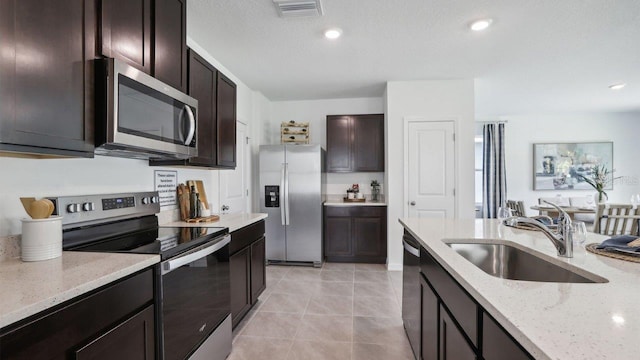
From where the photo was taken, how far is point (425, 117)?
12.8 ft

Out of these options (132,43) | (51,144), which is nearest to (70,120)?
(51,144)

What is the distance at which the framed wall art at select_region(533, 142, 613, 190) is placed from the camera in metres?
5.66

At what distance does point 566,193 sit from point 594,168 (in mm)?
669

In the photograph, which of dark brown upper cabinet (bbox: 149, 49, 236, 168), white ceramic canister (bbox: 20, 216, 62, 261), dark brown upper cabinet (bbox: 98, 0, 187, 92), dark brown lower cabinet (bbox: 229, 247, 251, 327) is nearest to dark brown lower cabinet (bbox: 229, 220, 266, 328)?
dark brown lower cabinet (bbox: 229, 247, 251, 327)

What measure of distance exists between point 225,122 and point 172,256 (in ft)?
5.01

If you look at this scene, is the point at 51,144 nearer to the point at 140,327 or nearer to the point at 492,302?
the point at 140,327

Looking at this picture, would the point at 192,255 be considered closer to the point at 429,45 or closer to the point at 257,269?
the point at 257,269

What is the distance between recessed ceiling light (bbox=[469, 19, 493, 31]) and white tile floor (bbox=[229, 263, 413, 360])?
2.54 meters

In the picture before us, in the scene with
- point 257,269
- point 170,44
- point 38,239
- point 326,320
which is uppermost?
point 170,44

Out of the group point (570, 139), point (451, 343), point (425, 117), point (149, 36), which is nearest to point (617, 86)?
point (570, 139)

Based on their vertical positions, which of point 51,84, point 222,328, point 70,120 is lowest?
point 222,328

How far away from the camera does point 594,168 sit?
222 inches

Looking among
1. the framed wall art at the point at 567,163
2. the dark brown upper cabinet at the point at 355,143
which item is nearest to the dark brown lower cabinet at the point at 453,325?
the dark brown upper cabinet at the point at 355,143

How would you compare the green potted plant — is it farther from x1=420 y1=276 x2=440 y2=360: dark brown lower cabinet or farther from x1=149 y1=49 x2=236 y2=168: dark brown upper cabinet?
x1=149 y1=49 x2=236 y2=168: dark brown upper cabinet
